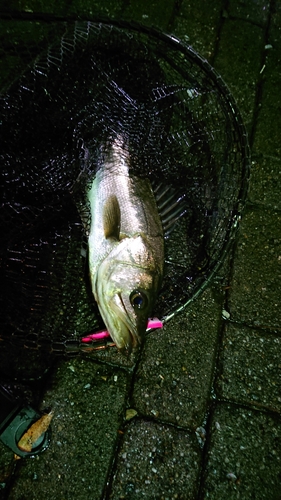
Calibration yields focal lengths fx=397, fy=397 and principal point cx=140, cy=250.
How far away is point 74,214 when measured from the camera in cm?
273

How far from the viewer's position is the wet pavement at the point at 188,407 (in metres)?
2.65

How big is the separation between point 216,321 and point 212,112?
5.72ft

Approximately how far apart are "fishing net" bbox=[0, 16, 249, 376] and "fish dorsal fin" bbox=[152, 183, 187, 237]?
0.04 m

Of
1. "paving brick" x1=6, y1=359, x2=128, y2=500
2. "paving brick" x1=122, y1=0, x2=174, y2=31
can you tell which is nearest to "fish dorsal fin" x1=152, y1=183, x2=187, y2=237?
"paving brick" x1=6, y1=359, x2=128, y2=500

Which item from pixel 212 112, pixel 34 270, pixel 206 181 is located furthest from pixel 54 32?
pixel 34 270

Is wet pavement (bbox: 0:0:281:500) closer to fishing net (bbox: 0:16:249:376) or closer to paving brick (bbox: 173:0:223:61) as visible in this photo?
fishing net (bbox: 0:16:249:376)

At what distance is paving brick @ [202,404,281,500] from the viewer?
2.73 m

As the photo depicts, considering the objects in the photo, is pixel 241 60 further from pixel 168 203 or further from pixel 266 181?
pixel 168 203

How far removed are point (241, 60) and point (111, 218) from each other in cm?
267

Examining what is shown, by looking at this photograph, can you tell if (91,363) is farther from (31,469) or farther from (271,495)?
(271,495)

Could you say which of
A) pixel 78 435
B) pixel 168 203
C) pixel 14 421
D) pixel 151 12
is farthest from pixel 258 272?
pixel 151 12

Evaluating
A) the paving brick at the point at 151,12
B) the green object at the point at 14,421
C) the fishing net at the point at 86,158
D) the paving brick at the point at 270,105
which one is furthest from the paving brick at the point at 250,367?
the paving brick at the point at 151,12

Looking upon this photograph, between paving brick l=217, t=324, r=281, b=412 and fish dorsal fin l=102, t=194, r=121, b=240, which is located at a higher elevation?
fish dorsal fin l=102, t=194, r=121, b=240

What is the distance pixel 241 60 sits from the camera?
164 inches
